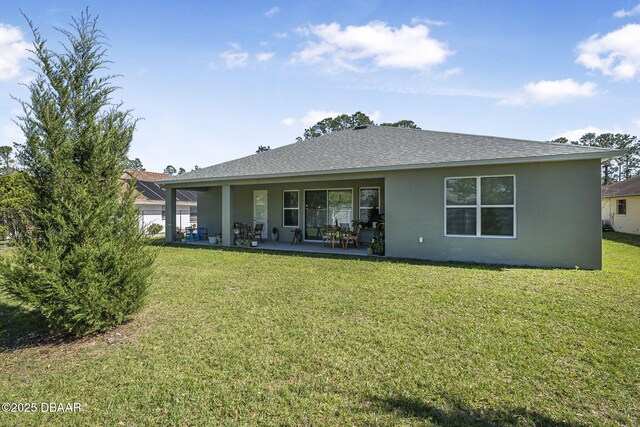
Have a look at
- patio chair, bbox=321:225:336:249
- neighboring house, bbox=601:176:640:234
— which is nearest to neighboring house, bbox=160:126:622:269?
patio chair, bbox=321:225:336:249

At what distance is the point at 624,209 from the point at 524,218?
18.9m

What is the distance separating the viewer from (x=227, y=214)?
40.7 ft

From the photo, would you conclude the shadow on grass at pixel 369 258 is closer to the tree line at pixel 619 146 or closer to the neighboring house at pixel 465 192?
the neighboring house at pixel 465 192

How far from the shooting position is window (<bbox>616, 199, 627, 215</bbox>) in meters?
20.2

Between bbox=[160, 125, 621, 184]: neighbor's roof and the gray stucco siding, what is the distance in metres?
0.36

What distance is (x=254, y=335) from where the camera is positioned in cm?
399

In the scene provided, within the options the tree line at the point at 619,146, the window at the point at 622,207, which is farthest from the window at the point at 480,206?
the tree line at the point at 619,146

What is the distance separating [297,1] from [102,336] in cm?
918

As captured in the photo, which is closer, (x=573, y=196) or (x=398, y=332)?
(x=398, y=332)

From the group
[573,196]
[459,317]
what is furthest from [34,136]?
[573,196]

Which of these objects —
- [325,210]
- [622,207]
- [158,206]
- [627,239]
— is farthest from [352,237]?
[622,207]

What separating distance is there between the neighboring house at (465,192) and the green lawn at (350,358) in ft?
6.28

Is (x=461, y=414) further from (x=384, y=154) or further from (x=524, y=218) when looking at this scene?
(x=384, y=154)

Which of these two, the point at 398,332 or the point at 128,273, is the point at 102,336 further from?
the point at 398,332
